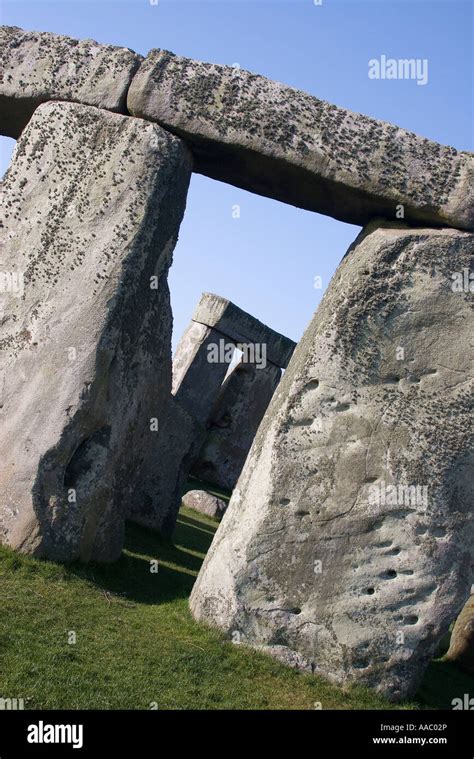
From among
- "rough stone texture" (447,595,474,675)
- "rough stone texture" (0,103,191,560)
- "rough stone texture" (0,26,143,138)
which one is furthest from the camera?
"rough stone texture" (447,595,474,675)

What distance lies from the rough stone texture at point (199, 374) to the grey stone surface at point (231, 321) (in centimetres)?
18

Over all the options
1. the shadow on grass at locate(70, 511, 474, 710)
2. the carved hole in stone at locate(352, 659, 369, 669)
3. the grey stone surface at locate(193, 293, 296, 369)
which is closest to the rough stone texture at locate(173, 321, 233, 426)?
the grey stone surface at locate(193, 293, 296, 369)

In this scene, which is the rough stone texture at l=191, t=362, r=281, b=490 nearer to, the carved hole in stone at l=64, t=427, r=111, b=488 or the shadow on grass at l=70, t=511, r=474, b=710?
the shadow on grass at l=70, t=511, r=474, b=710

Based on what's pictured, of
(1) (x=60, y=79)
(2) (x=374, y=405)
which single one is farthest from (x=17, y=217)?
(2) (x=374, y=405)

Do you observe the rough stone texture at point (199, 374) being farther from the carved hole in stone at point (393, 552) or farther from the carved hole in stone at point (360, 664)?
the carved hole in stone at point (360, 664)

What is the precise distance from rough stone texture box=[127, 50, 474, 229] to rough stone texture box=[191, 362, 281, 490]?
10908mm

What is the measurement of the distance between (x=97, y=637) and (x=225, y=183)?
401 centimetres

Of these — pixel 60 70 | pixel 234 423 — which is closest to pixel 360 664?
pixel 60 70

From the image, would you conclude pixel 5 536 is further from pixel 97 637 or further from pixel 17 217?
pixel 17 217

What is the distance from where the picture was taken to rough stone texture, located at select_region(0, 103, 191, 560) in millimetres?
7391

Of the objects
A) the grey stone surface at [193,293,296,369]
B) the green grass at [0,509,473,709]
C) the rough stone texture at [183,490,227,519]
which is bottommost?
the green grass at [0,509,473,709]

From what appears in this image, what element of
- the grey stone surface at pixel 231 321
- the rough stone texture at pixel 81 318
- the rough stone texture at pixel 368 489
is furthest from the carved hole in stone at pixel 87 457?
the grey stone surface at pixel 231 321

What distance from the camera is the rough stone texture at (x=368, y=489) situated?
6863 mm

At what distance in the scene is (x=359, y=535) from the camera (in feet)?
23.0
